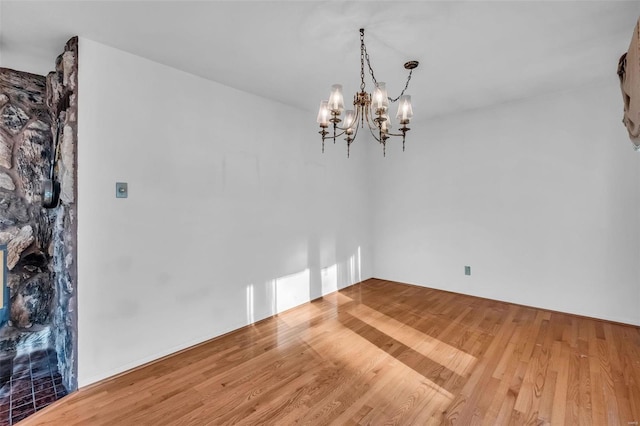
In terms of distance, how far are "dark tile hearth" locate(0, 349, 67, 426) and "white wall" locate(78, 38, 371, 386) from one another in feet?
1.06

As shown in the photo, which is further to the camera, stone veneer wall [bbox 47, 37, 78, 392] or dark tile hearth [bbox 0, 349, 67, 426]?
stone veneer wall [bbox 47, 37, 78, 392]

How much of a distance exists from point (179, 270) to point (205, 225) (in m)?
0.45

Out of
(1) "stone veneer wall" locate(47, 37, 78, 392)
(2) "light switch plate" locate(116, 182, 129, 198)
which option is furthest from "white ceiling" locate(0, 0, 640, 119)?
(2) "light switch plate" locate(116, 182, 129, 198)

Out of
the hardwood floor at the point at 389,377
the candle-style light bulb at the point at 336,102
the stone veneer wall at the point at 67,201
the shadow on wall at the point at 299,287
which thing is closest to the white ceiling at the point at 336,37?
the stone veneer wall at the point at 67,201

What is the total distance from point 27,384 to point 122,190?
5.30ft

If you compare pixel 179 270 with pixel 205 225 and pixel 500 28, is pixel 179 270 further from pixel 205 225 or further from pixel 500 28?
pixel 500 28

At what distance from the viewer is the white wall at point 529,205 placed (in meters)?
2.93

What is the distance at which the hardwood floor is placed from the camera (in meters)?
1.72

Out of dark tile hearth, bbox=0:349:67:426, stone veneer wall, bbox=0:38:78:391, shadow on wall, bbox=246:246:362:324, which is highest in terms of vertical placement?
stone veneer wall, bbox=0:38:78:391

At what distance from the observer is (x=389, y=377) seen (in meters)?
2.07

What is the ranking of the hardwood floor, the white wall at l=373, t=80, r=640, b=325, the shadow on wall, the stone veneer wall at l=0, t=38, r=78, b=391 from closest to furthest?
the hardwood floor → the stone veneer wall at l=0, t=38, r=78, b=391 → the white wall at l=373, t=80, r=640, b=325 → the shadow on wall

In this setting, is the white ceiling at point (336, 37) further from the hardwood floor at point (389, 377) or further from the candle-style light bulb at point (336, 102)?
the hardwood floor at point (389, 377)

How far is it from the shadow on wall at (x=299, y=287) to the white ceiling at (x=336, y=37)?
7.10ft

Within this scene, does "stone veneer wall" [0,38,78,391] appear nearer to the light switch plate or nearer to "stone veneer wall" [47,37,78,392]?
"stone veneer wall" [47,37,78,392]
